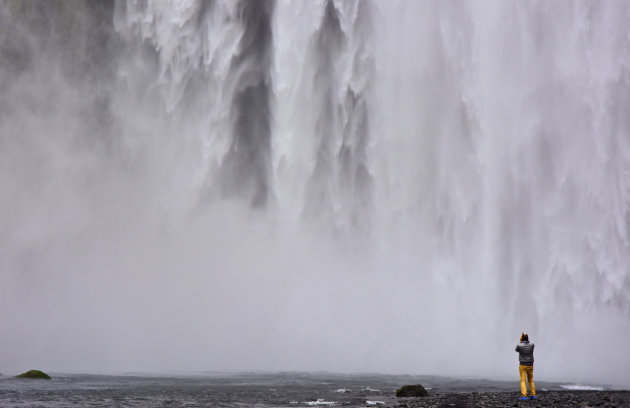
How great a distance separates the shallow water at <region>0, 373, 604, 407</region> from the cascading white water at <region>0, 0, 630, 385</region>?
12.5 feet

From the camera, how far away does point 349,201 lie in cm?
3534

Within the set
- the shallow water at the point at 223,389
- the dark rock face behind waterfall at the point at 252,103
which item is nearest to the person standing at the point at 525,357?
the shallow water at the point at 223,389

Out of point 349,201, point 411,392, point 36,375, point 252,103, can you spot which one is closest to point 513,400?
point 411,392

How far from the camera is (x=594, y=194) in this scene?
32.0 metres

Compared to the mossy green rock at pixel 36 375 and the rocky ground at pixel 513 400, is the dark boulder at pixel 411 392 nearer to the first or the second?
the rocky ground at pixel 513 400

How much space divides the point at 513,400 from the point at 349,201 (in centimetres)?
1958

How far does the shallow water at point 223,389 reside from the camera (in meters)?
16.7

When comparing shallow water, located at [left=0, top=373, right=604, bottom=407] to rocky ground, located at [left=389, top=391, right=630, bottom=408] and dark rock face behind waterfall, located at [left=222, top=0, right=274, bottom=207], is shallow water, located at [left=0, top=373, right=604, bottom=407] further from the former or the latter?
dark rock face behind waterfall, located at [left=222, top=0, right=274, bottom=207]

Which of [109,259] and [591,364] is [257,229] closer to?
[109,259]

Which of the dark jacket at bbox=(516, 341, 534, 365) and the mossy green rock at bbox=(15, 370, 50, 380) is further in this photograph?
the mossy green rock at bbox=(15, 370, 50, 380)

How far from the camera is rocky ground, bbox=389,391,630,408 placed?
1557 cm

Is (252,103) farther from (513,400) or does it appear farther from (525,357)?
(513,400)

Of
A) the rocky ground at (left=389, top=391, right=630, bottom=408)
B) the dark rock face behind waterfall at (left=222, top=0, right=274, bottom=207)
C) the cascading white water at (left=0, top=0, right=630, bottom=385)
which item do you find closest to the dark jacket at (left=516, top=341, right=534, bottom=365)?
the rocky ground at (left=389, top=391, right=630, bottom=408)

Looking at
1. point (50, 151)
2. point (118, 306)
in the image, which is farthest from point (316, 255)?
point (50, 151)
